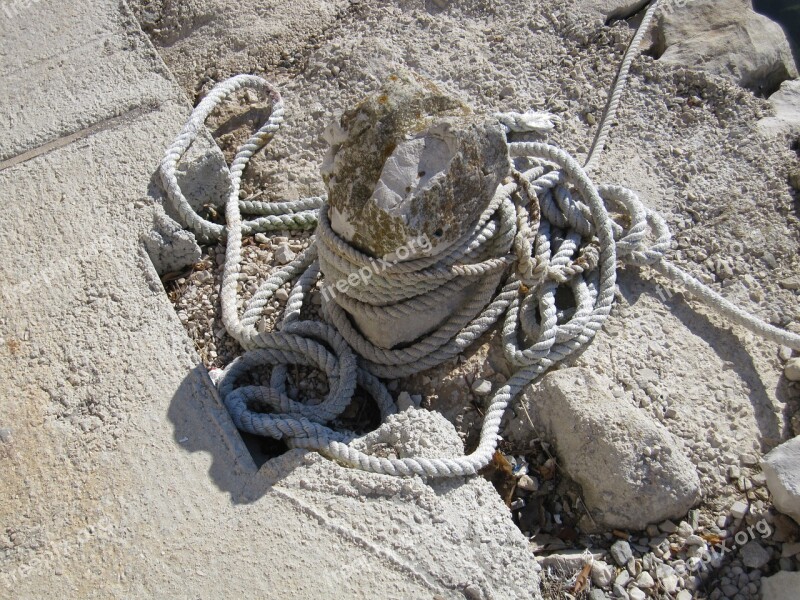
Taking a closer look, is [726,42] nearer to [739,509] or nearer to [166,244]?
[739,509]

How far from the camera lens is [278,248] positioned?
293 centimetres

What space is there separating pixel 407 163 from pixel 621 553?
1253 millimetres

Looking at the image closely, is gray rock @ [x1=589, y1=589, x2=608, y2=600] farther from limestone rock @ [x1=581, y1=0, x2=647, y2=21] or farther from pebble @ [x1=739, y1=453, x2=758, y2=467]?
limestone rock @ [x1=581, y1=0, x2=647, y2=21]

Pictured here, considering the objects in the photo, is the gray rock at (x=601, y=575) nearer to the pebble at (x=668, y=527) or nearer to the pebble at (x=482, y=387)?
the pebble at (x=668, y=527)

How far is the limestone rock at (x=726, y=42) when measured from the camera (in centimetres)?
353

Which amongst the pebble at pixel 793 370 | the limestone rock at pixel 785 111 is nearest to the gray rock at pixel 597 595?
the pebble at pixel 793 370

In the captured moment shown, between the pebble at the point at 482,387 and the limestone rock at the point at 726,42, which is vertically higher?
the limestone rock at the point at 726,42

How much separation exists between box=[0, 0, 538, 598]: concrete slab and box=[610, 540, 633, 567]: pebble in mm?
307

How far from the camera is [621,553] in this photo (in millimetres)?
2230

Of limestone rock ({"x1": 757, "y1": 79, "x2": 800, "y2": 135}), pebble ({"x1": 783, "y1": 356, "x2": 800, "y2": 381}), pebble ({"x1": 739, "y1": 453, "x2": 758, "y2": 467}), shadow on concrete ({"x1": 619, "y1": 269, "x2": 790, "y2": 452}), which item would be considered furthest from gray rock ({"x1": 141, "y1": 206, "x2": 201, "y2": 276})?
limestone rock ({"x1": 757, "y1": 79, "x2": 800, "y2": 135})

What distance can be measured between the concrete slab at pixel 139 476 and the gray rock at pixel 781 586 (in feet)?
2.16

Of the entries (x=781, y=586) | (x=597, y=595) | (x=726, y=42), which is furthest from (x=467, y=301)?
(x=726, y=42)

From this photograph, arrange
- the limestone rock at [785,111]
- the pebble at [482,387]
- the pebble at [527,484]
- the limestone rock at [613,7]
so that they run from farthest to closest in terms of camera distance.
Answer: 1. the limestone rock at [613,7]
2. the limestone rock at [785,111]
3. the pebble at [482,387]
4. the pebble at [527,484]

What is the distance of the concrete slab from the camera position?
203 centimetres
